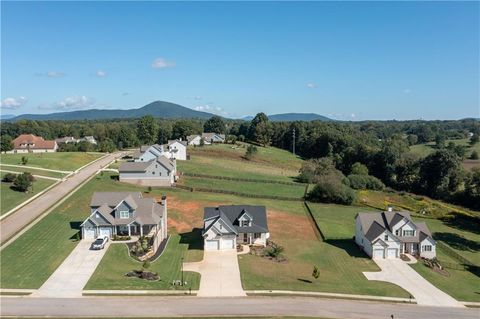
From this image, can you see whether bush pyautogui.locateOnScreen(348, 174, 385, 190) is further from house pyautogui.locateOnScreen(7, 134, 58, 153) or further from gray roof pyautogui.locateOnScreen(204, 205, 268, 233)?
house pyautogui.locateOnScreen(7, 134, 58, 153)

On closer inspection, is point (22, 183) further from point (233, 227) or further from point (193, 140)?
point (193, 140)

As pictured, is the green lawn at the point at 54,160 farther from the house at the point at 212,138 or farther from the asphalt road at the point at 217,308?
the house at the point at 212,138

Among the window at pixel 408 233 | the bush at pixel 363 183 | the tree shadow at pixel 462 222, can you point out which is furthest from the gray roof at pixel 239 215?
the bush at pixel 363 183

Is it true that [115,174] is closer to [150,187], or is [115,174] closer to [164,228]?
[150,187]

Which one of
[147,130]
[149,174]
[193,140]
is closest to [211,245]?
[149,174]

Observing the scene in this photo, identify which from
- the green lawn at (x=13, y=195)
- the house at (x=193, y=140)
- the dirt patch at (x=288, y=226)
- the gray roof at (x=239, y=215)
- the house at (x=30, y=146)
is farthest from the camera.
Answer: the house at (x=193, y=140)

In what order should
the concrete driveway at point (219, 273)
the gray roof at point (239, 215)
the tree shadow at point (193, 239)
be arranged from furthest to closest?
1. the gray roof at point (239, 215)
2. the tree shadow at point (193, 239)
3. the concrete driveway at point (219, 273)

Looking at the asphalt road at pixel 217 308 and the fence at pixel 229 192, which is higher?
the fence at pixel 229 192
